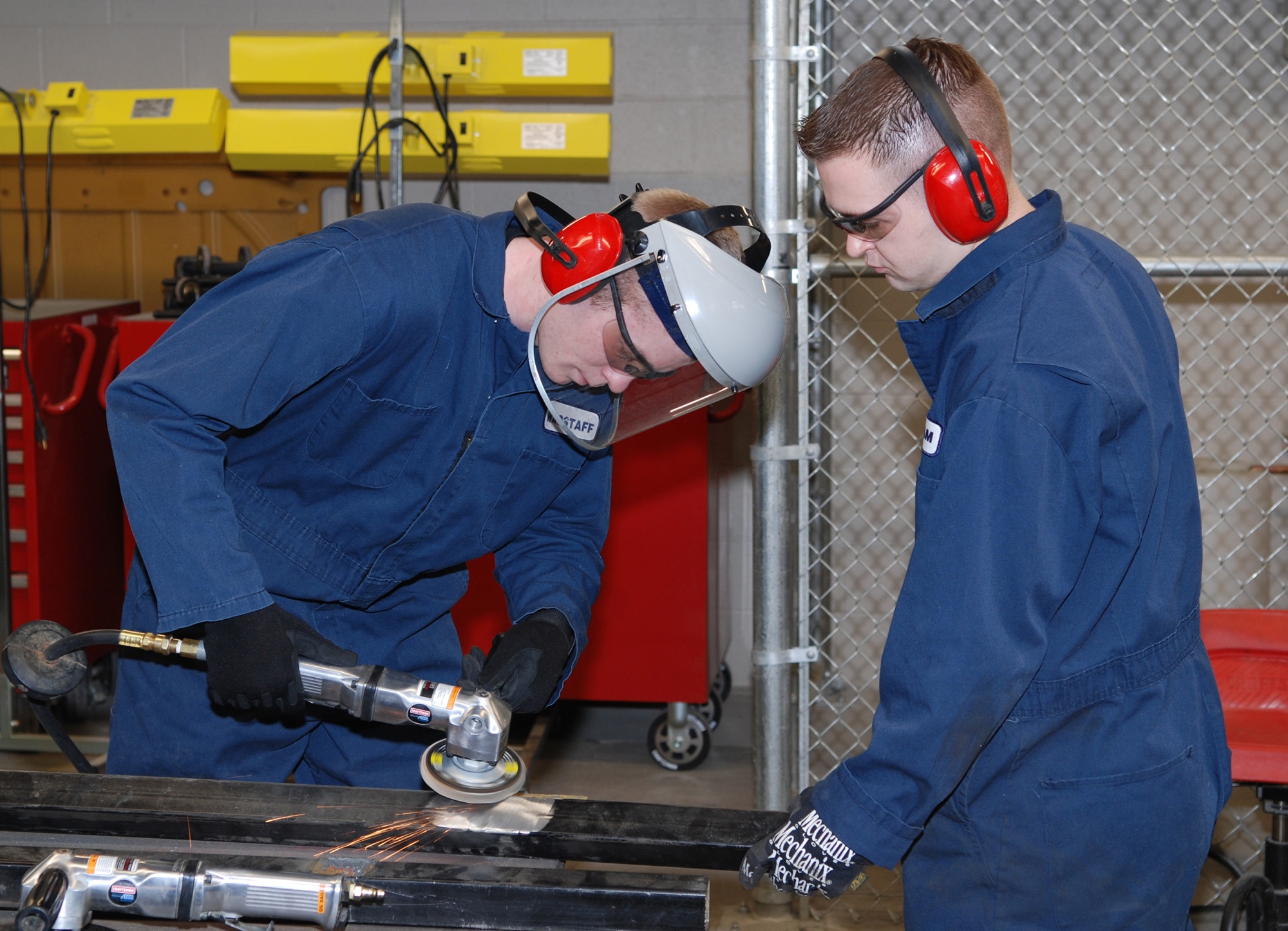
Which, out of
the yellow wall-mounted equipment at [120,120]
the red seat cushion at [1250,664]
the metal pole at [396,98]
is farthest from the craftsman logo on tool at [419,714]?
the yellow wall-mounted equipment at [120,120]

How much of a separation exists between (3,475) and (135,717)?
6.34 ft

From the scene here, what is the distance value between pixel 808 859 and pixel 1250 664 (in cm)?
129

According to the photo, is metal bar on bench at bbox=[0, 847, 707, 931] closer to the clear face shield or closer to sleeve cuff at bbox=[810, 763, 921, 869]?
sleeve cuff at bbox=[810, 763, 921, 869]

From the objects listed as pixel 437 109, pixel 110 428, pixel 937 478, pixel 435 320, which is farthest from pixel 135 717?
pixel 437 109

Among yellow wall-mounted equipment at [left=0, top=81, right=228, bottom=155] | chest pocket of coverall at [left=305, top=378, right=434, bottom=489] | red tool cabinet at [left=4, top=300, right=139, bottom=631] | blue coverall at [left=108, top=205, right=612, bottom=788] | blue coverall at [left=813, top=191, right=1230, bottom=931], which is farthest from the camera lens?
yellow wall-mounted equipment at [left=0, top=81, right=228, bottom=155]

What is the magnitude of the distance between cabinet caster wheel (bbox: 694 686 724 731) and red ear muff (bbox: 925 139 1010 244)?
275cm

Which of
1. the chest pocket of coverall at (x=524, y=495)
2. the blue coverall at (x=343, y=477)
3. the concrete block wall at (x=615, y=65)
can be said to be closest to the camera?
the blue coverall at (x=343, y=477)

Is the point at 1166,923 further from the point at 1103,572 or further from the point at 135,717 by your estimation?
the point at 135,717

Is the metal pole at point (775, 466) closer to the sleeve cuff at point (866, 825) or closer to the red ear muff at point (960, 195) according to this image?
the red ear muff at point (960, 195)

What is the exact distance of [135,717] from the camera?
195cm

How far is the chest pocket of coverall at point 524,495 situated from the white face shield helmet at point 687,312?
17 cm

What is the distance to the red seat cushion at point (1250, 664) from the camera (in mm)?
2143

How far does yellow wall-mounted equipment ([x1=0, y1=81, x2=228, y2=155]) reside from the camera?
367 centimetres

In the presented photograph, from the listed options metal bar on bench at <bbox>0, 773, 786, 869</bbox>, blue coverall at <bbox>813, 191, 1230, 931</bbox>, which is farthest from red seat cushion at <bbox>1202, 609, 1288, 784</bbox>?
metal bar on bench at <bbox>0, 773, 786, 869</bbox>
